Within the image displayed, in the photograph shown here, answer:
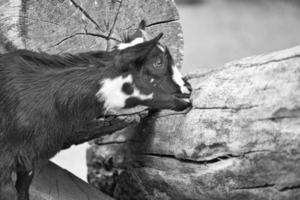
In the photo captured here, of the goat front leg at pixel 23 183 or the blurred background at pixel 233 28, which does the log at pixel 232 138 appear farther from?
the blurred background at pixel 233 28

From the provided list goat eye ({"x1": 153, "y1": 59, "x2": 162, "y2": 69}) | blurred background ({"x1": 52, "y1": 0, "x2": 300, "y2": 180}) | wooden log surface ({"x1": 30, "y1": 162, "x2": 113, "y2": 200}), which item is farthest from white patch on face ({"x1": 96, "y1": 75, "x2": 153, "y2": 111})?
blurred background ({"x1": 52, "y1": 0, "x2": 300, "y2": 180})

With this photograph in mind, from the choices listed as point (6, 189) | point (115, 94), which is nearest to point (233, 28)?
point (115, 94)

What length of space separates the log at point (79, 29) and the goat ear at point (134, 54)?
0.42 meters

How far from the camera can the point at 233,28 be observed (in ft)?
25.9

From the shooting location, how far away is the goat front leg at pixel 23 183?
3373mm

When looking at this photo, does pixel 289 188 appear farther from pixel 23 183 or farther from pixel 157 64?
pixel 23 183

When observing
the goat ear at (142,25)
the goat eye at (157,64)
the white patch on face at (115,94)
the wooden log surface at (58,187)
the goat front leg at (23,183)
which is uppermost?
the goat ear at (142,25)

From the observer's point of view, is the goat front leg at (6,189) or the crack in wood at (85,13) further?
the crack in wood at (85,13)

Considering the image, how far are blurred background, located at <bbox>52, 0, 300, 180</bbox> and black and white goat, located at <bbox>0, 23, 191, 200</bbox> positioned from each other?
3809mm

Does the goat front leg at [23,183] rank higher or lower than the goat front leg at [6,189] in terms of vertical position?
lower

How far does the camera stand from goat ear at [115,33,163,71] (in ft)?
10.2

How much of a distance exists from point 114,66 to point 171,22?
65 cm

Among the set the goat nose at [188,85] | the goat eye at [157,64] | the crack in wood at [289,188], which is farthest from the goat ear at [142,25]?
the crack in wood at [289,188]

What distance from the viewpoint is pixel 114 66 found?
3.25 metres
